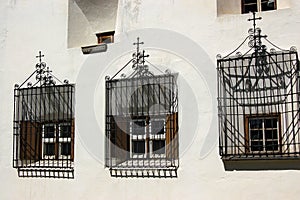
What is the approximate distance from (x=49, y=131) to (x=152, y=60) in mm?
2421

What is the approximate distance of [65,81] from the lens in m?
7.73

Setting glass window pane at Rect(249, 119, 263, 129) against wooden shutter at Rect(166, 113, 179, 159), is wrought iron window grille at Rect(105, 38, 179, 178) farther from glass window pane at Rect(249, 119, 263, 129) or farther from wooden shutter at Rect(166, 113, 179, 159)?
glass window pane at Rect(249, 119, 263, 129)

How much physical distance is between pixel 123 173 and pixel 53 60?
245 centimetres

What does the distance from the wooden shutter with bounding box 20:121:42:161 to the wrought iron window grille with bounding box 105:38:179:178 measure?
5.20ft

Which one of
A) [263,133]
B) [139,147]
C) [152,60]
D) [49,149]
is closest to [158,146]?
[139,147]

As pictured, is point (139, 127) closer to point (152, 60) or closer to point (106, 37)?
point (152, 60)

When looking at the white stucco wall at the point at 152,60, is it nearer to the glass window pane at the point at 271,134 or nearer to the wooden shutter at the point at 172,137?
the wooden shutter at the point at 172,137

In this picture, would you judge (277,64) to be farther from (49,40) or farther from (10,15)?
(10,15)

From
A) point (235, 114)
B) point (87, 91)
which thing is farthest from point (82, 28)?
point (235, 114)

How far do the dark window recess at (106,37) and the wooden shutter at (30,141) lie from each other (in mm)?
1945

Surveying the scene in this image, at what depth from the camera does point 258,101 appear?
6324 mm

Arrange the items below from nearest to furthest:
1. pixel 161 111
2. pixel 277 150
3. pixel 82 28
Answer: pixel 277 150 < pixel 161 111 < pixel 82 28

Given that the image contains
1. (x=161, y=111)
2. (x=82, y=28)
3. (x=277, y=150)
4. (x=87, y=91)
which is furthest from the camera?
(x=82, y=28)

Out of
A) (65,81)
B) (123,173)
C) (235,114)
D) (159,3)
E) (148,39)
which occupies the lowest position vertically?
(123,173)
